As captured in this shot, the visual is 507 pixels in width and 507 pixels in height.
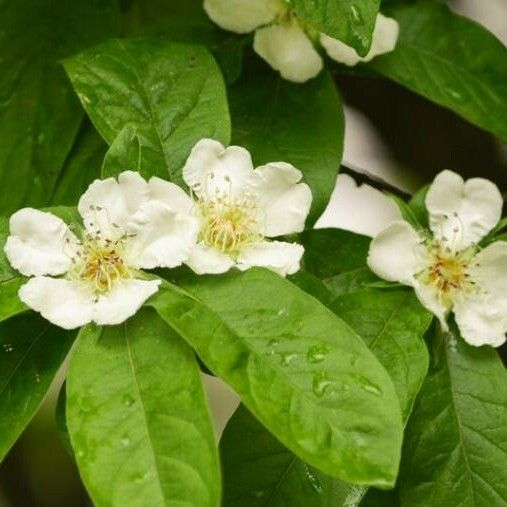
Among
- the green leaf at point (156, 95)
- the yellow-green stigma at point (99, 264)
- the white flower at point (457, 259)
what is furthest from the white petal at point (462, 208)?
the yellow-green stigma at point (99, 264)

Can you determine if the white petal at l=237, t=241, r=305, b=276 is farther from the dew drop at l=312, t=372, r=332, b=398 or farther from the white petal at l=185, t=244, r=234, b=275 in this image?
the dew drop at l=312, t=372, r=332, b=398

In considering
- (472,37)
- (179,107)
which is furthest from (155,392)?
(472,37)

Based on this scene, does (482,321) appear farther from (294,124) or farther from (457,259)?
(294,124)

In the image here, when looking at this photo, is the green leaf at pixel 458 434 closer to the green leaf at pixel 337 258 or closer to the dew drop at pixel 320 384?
the green leaf at pixel 337 258

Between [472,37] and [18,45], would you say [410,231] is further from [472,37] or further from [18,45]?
[18,45]

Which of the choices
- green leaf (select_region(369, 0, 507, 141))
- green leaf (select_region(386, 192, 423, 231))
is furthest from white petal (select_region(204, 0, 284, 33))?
green leaf (select_region(386, 192, 423, 231))

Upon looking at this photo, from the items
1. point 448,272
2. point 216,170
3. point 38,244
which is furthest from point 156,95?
point 448,272
